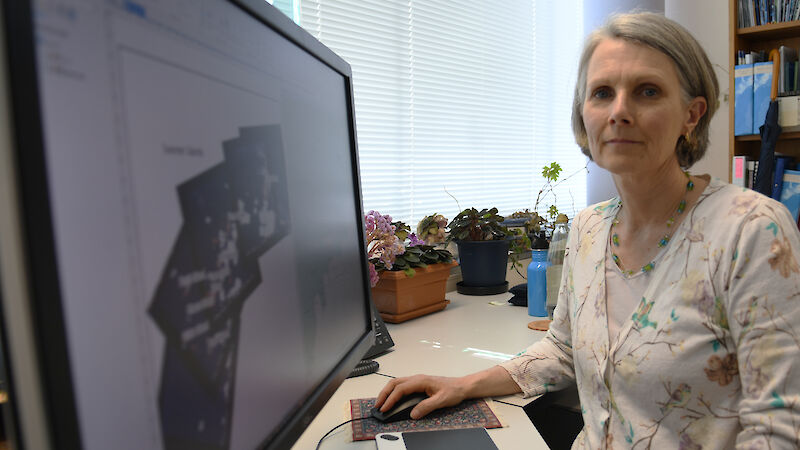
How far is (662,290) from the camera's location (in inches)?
37.7

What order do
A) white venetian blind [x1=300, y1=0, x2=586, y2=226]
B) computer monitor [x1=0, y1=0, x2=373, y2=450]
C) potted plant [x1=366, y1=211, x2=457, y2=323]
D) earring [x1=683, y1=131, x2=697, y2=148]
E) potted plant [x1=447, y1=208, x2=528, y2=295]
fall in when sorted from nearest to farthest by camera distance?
computer monitor [x1=0, y1=0, x2=373, y2=450]
earring [x1=683, y1=131, x2=697, y2=148]
potted plant [x1=366, y1=211, x2=457, y2=323]
potted plant [x1=447, y1=208, x2=528, y2=295]
white venetian blind [x1=300, y1=0, x2=586, y2=226]

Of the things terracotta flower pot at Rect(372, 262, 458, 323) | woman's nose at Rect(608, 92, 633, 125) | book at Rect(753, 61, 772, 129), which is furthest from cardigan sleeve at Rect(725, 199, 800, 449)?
book at Rect(753, 61, 772, 129)

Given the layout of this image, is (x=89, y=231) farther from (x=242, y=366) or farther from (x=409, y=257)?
(x=409, y=257)

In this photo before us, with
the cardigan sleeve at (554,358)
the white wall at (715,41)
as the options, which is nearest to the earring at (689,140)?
the cardigan sleeve at (554,358)

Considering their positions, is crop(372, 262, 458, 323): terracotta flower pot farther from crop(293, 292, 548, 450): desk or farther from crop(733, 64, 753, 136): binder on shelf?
crop(733, 64, 753, 136): binder on shelf

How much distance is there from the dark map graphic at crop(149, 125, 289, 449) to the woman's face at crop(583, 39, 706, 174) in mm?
751

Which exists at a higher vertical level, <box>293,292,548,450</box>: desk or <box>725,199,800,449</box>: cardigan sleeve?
<box>725,199,800,449</box>: cardigan sleeve

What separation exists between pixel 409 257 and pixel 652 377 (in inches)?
33.4

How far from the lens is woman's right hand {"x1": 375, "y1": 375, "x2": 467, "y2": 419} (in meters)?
0.96

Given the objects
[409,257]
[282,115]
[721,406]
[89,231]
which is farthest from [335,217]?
[409,257]

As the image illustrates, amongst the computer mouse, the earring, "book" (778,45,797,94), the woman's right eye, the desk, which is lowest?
the desk

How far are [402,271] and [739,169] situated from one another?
2.44 meters

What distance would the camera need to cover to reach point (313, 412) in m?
0.64

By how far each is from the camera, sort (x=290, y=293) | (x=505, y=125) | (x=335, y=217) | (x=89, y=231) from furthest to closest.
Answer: (x=505, y=125)
(x=335, y=217)
(x=290, y=293)
(x=89, y=231)
